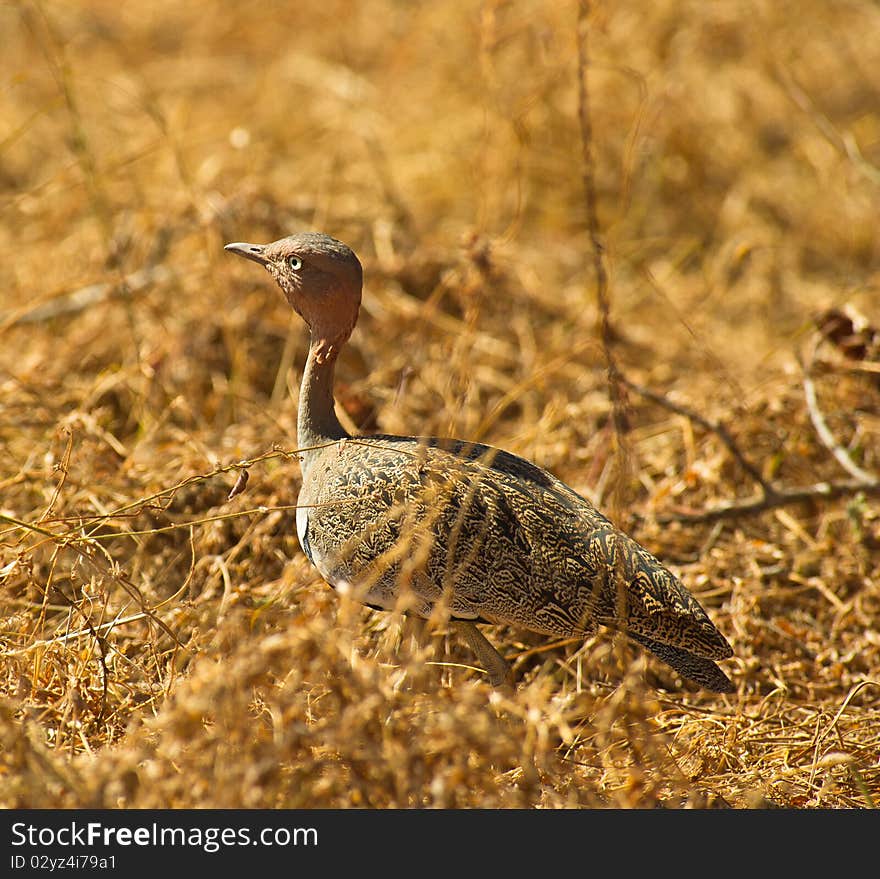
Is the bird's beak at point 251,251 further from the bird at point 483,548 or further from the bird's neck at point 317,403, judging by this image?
the bird's neck at point 317,403

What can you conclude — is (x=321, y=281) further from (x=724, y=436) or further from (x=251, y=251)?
(x=724, y=436)

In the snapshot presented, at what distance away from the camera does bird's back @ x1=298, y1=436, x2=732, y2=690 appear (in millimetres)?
3387

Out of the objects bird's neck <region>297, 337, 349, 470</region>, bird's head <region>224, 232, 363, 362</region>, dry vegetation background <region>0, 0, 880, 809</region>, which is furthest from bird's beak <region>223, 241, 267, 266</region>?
dry vegetation background <region>0, 0, 880, 809</region>

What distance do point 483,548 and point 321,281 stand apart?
3.44 feet

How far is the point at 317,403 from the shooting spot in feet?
12.6

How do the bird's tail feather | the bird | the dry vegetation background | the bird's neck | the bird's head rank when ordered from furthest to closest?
the bird's neck → the bird's head → the bird's tail feather → the bird → the dry vegetation background

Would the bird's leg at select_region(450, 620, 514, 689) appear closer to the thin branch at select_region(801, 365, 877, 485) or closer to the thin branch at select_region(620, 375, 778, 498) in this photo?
the thin branch at select_region(620, 375, 778, 498)

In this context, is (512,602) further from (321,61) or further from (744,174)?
(321,61)

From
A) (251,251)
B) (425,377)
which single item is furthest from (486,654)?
(425,377)

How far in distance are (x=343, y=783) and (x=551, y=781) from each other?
27.9 inches

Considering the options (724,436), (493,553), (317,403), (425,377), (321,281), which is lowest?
(425,377)

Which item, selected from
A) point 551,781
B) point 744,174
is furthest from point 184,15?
point 551,781

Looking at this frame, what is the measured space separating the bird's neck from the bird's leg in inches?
30.2

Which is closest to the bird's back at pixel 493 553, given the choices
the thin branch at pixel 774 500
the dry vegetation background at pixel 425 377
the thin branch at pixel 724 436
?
the dry vegetation background at pixel 425 377
